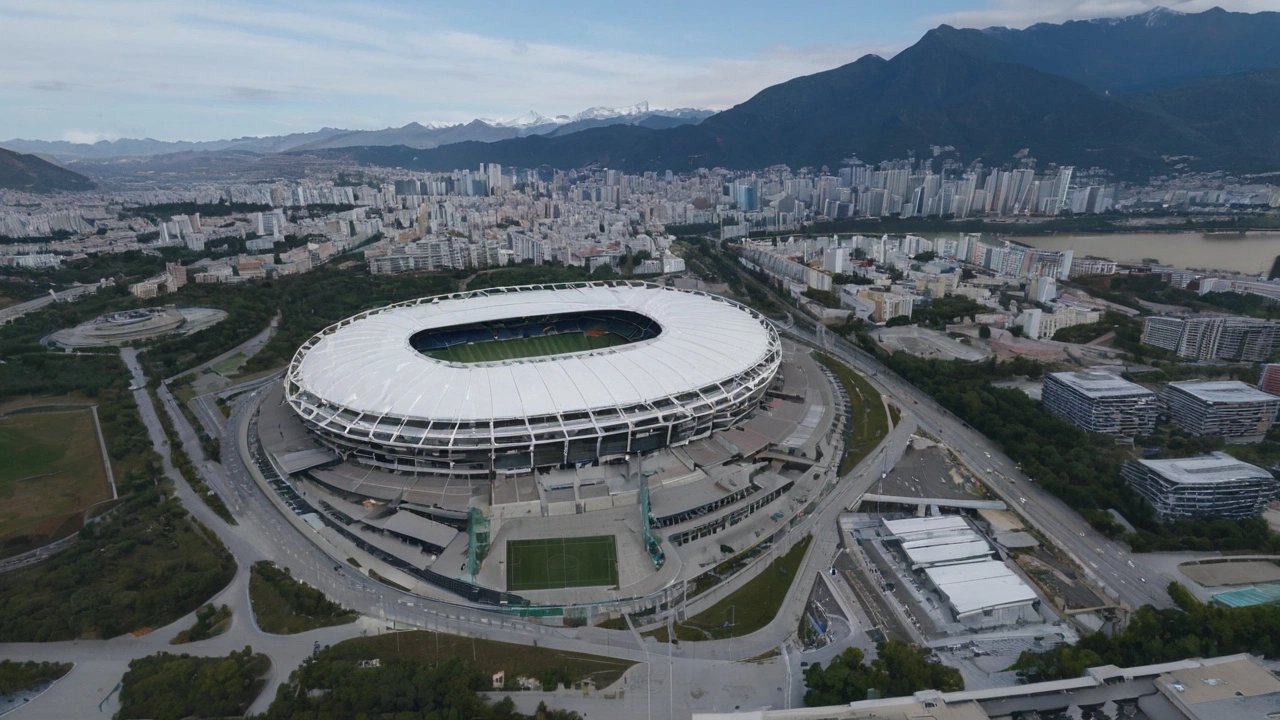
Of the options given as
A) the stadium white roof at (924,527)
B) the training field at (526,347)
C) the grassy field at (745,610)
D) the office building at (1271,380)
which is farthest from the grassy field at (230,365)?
the office building at (1271,380)

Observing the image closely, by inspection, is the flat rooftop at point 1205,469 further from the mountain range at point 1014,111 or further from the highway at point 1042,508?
the mountain range at point 1014,111

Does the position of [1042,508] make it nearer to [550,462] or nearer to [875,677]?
[875,677]

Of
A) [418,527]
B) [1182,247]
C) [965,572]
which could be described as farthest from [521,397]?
[1182,247]

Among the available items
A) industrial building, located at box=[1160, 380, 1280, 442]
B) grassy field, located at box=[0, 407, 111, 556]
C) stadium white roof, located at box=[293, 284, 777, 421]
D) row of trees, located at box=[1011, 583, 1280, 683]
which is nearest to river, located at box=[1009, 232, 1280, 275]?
industrial building, located at box=[1160, 380, 1280, 442]

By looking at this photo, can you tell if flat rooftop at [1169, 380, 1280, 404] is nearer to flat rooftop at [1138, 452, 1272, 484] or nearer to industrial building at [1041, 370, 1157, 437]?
industrial building at [1041, 370, 1157, 437]

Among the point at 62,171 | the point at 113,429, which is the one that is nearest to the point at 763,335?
the point at 113,429

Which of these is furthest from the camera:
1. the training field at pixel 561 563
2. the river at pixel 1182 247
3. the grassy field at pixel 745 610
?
the river at pixel 1182 247
